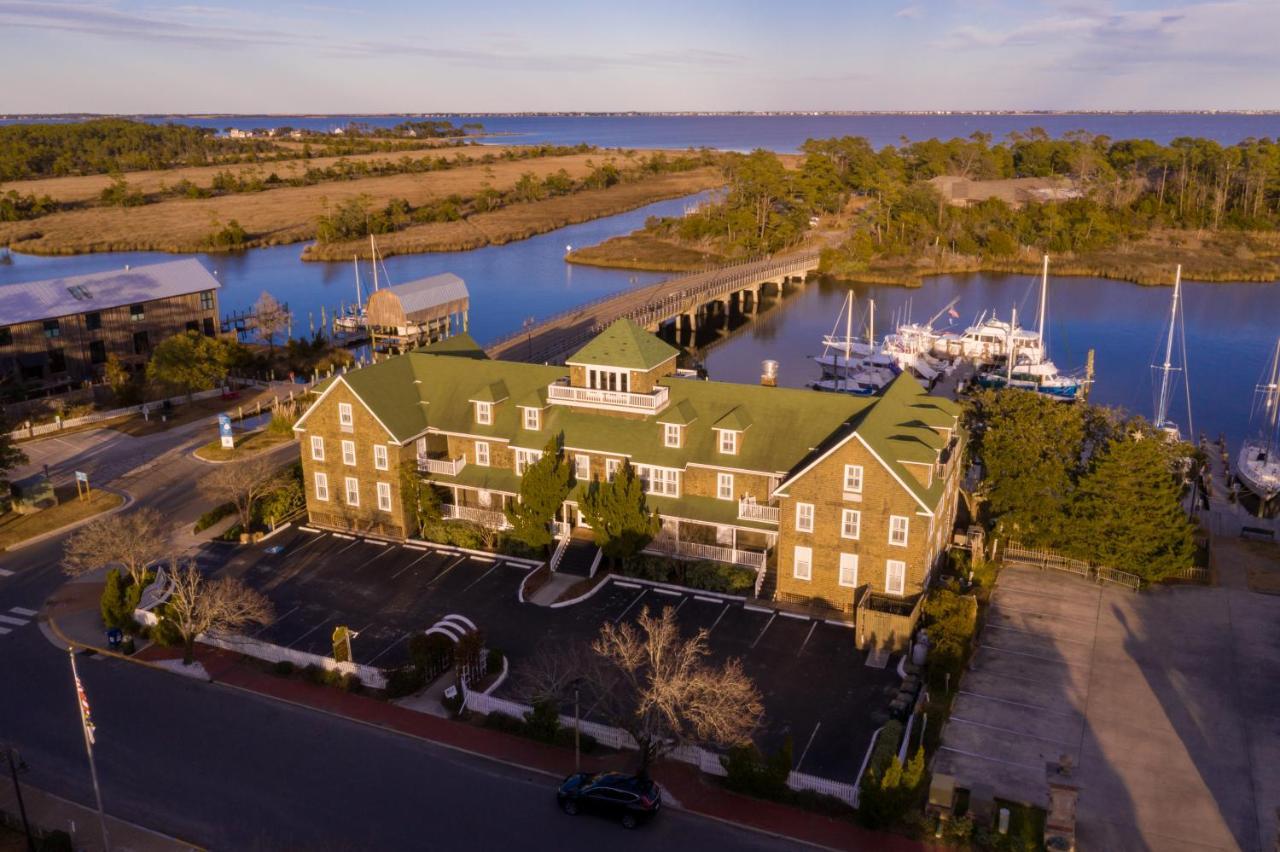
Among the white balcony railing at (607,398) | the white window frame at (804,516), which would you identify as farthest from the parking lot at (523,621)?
the white balcony railing at (607,398)

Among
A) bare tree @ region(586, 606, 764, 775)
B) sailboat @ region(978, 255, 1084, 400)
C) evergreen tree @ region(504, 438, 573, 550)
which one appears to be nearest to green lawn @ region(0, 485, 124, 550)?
evergreen tree @ region(504, 438, 573, 550)

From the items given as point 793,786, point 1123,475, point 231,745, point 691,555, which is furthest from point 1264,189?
point 231,745

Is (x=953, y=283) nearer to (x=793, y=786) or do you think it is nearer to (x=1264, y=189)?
(x=1264, y=189)

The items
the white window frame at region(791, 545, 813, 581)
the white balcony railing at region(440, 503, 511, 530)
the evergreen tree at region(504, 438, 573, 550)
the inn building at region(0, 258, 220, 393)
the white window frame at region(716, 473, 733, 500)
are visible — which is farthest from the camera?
the inn building at region(0, 258, 220, 393)

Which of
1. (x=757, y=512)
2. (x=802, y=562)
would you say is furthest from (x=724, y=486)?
(x=802, y=562)

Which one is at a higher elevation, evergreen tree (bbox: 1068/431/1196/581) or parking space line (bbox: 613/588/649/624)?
evergreen tree (bbox: 1068/431/1196/581)

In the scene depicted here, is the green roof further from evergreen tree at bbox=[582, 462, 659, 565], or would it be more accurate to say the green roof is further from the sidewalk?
the sidewalk
